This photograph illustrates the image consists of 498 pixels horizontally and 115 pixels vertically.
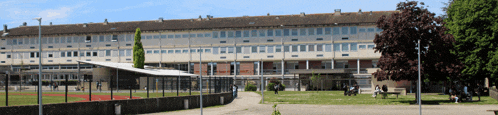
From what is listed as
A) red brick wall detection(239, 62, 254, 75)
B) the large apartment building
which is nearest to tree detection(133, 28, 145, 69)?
the large apartment building

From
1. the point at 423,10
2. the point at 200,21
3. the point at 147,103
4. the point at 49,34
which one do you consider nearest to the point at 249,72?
the point at 200,21

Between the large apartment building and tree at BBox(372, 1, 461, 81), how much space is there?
1340 inches

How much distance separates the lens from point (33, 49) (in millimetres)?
84562

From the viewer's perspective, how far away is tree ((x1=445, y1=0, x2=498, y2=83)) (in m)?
45.4

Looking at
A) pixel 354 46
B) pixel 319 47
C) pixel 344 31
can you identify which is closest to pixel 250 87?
pixel 319 47

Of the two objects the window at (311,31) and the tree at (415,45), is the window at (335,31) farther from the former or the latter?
the tree at (415,45)

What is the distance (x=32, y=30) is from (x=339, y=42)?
52.8m

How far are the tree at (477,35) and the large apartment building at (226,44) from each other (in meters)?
23.6

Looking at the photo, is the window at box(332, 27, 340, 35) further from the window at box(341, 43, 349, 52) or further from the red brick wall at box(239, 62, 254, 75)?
the red brick wall at box(239, 62, 254, 75)

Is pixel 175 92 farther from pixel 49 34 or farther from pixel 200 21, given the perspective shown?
pixel 49 34

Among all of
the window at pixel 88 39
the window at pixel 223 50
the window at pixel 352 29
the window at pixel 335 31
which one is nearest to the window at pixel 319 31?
the window at pixel 335 31

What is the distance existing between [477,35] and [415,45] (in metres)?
13.6

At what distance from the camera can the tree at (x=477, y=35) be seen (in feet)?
149

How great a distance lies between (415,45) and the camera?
35.9 m
